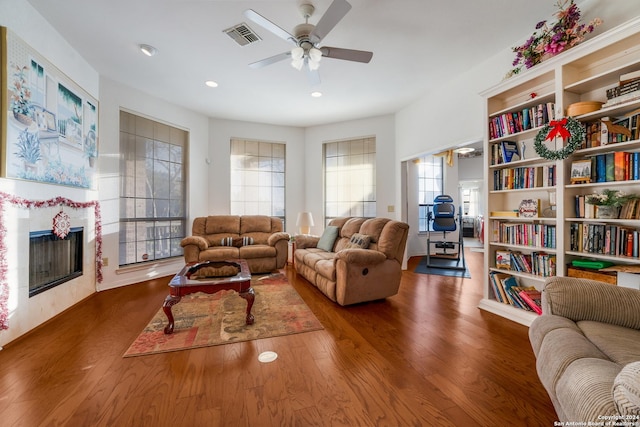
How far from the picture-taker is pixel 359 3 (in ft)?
7.61

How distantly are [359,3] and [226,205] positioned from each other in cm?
415

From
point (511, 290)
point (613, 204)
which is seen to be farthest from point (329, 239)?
point (613, 204)

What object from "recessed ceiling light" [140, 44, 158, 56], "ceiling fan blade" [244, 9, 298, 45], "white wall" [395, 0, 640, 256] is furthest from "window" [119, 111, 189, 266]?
"white wall" [395, 0, 640, 256]

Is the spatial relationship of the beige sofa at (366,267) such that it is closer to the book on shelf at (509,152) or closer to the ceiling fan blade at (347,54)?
the book on shelf at (509,152)

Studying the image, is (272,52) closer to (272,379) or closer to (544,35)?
(544,35)

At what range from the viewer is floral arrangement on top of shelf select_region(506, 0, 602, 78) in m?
2.16

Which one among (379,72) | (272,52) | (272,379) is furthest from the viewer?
(379,72)

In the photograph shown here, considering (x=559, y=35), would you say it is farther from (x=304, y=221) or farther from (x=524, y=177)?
(x=304, y=221)

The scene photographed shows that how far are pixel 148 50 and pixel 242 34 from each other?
115 centimetres

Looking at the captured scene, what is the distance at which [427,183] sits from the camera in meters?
6.35

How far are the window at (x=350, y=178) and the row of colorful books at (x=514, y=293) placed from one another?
8.60ft

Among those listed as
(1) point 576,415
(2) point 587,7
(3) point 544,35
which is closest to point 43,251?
(1) point 576,415

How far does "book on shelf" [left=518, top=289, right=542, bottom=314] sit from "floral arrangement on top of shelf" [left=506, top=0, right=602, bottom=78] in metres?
2.13

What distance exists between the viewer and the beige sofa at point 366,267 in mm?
2904
